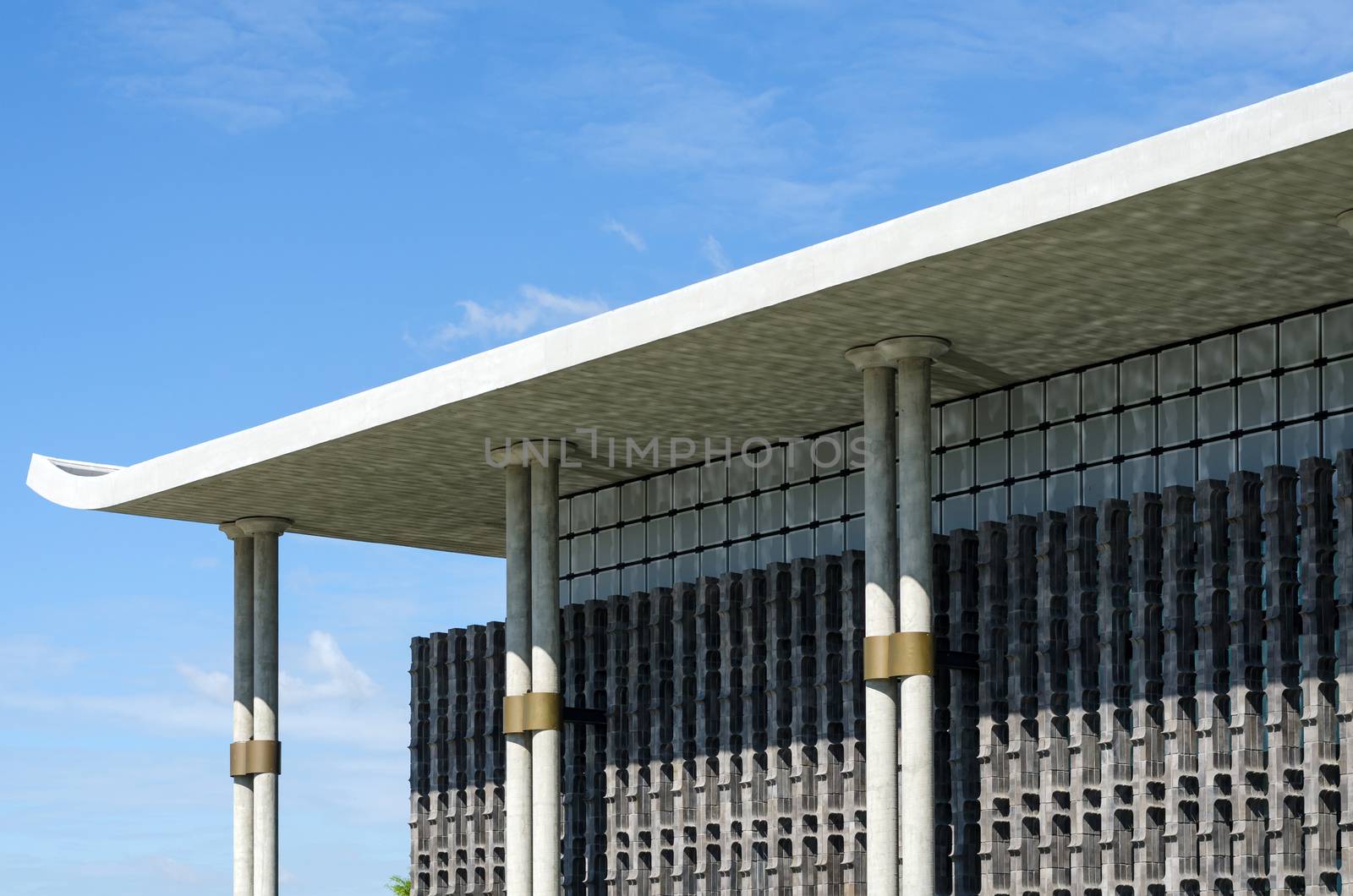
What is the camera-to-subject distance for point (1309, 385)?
28156 millimetres

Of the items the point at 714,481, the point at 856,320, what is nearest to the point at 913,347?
the point at 856,320

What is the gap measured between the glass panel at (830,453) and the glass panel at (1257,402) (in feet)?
25.4

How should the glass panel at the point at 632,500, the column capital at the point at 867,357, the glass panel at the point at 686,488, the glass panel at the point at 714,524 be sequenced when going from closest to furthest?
the column capital at the point at 867,357 < the glass panel at the point at 714,524 < the glass panel at the point at 686,488 < the glass panel at the point at 632,500

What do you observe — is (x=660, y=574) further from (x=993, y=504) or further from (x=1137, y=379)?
(x=1137, y=379)

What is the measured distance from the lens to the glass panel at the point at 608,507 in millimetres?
39719

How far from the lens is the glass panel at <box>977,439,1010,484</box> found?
32281mm

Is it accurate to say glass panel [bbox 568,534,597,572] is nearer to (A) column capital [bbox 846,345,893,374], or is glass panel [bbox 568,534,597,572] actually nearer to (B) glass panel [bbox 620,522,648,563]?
(B) glass panel [bbox 620,522,648,563]

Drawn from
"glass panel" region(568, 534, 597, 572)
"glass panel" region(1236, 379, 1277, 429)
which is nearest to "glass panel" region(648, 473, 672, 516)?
"glass panel" region(568, 534, 597, 572)

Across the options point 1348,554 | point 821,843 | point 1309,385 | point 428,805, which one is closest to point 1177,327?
point 1309,385

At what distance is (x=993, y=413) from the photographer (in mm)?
32531

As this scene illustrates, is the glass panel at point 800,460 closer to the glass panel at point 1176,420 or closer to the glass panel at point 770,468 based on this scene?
the glass panel at point 770,468

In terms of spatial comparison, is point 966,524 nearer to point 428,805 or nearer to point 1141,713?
point 1141,713

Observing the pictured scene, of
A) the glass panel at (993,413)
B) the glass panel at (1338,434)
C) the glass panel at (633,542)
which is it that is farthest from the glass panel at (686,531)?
the glass panel at (1338,434)

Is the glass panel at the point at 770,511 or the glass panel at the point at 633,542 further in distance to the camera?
the glass panel at the point at 633,542
